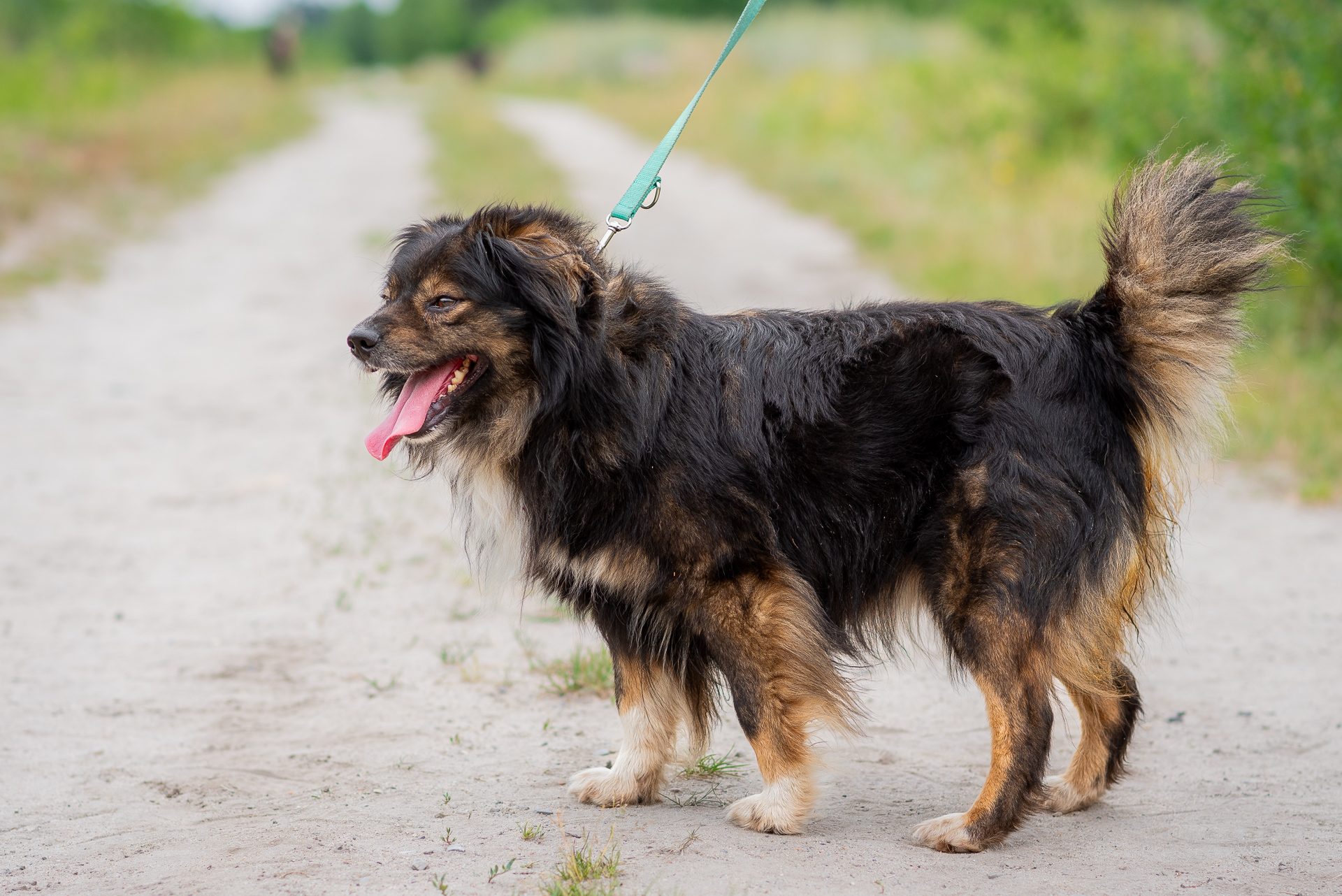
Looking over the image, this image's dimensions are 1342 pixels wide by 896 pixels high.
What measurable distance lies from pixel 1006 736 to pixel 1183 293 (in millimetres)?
1452

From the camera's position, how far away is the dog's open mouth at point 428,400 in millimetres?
3510

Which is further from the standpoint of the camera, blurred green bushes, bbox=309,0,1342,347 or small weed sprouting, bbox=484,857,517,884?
blurred green bushes, bbox=309,0,1342,347

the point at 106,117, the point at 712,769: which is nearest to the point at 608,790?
the point at 712,769

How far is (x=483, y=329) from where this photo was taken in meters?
3.51

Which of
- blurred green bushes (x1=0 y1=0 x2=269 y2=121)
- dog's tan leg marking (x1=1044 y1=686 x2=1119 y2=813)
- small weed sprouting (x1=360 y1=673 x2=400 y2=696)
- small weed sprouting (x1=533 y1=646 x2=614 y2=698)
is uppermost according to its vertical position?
blurred green bushes (x1=0 y1=0 x2=269 y2=121)

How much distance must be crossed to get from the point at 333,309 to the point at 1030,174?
9.90 metres

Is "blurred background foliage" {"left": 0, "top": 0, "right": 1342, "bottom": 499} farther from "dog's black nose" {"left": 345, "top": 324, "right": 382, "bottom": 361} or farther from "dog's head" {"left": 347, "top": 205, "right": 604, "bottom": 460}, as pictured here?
"dog's black nose" {"left": 345, "top": 324, "right": 382, "bottom": 361}

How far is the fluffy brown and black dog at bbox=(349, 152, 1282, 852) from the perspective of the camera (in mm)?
3461

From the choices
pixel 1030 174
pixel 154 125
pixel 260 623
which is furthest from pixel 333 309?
pixel 154 125

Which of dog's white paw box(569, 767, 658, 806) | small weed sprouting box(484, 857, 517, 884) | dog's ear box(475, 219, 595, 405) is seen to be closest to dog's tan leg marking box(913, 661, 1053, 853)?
dog's white paw box(569, 767, 658, 806)

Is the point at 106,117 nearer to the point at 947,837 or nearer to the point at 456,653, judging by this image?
the point at 456,653

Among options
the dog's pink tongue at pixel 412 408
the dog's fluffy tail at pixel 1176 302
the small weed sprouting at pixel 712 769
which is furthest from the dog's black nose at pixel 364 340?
the dog's fluffy tail at pixel 1176 302

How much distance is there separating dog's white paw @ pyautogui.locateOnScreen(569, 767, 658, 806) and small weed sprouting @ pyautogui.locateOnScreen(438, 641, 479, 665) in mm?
1230

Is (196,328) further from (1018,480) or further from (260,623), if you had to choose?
(1018,480)
